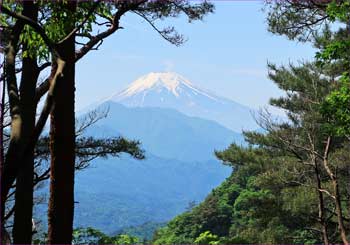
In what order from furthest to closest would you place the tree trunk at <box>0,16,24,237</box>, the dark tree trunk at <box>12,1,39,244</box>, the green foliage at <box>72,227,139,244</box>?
the green foliage at <box>72,227,139,244</box> → the dark tree trunk at <box>12,1,39,244</box> → the tree trunk at <box>0,16,24,237</box>

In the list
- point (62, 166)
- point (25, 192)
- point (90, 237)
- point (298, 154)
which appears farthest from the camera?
point (298, 154)

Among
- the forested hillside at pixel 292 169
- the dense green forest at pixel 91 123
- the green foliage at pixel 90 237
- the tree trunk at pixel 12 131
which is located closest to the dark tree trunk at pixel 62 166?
the dense green forest at pixel 91 123

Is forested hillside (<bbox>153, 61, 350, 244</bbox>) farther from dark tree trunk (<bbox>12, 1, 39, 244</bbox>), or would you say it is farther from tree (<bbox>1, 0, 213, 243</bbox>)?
dark tree trunk (<bbox>12, 1, 39, 244</bbox>)

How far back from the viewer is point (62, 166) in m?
4.38

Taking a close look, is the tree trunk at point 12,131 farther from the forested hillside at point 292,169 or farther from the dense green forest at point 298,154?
the forested hillside at point 292,169

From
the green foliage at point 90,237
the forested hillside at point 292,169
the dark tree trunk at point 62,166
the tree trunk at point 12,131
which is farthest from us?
the forested hillside at point 292,169

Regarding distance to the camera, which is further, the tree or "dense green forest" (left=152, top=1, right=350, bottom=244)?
"dense green forest" (left=152, top=1, right=350, bottom=244)

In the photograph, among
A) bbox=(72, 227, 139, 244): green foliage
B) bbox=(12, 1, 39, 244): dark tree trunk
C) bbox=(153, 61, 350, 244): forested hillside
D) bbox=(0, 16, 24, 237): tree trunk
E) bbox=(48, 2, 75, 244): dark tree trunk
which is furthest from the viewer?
bbox=(153, 61, 350, 244): forested hillside

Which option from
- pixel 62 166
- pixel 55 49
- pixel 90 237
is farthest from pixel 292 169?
pixel 55 49

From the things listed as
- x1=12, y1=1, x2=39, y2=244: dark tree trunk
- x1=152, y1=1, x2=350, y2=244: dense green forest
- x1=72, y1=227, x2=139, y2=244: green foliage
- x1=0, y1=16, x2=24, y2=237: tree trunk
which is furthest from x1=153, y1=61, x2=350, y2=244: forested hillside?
x1=0, y1=16, x2=24, y2=237: tree trunk

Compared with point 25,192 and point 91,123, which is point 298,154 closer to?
point 91,123

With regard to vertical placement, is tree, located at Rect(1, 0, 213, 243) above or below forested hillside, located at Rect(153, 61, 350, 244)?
below

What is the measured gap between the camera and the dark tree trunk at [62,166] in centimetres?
435

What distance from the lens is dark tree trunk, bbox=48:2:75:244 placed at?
4.35 m
